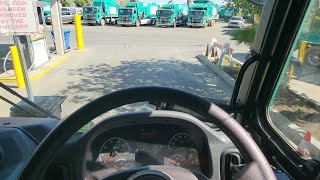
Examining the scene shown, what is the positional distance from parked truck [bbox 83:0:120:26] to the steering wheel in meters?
32.3

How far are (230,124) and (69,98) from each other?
638 centimetres

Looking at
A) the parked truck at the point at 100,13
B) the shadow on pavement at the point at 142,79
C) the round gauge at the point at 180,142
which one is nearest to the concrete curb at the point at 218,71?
the shadow on pavement at the point at 142,79

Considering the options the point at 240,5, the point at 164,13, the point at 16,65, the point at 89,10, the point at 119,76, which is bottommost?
the point at 89,10

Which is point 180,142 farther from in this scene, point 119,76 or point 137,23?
point 137,23

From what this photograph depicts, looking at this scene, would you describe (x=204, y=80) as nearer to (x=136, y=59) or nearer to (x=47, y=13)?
(x=136, y=59)

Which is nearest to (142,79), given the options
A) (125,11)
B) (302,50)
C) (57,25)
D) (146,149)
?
(57,25)

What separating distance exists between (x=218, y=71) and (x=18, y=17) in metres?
6.50

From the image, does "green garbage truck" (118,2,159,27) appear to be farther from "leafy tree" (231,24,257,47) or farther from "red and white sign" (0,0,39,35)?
"red and white sign" (0,0,39,35)

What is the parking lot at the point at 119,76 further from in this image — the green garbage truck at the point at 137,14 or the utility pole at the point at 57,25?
the green garbage truck at the point at 137,14

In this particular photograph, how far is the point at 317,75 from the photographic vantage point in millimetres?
1670

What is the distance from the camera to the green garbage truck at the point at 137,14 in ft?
106

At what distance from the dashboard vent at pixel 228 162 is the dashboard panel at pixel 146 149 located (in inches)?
3.9

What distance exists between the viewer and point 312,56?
5.70 feet

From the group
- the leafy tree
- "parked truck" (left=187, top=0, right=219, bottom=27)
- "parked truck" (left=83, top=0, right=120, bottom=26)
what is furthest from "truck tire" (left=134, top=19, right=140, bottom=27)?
the leafy tree
